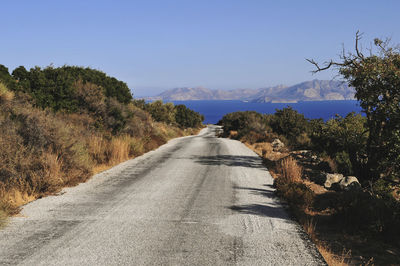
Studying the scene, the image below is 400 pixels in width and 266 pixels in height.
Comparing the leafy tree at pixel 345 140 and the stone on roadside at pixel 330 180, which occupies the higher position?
the leafy tree at pixel 345 140

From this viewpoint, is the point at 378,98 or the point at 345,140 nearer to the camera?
the point at 378,98

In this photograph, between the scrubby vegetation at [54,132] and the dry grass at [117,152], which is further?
the dry grass at [117,152]

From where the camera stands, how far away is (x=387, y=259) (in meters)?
5.44

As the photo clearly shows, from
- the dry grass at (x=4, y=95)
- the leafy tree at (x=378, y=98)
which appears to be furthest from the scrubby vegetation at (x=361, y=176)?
the dry grass at (x=4, y=95)

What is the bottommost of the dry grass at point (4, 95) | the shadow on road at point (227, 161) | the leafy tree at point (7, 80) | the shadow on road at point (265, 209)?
the shadow on road at point (227, 161)

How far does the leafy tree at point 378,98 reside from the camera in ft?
29.8

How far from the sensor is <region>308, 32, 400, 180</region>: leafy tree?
29.8 ft

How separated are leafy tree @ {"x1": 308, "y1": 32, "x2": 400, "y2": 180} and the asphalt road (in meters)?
4.73

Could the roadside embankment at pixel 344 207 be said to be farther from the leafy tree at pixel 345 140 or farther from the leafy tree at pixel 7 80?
the leafy tree at pixel 7 80

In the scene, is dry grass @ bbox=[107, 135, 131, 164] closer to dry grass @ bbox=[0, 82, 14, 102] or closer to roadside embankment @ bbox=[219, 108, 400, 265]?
dry grass @ bbox=[0, 82, 14, 102]

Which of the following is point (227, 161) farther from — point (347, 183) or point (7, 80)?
point (7, 80)

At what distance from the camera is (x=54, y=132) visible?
8734 mm

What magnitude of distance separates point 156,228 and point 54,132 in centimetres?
527

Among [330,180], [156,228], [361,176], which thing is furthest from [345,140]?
[156,228]
